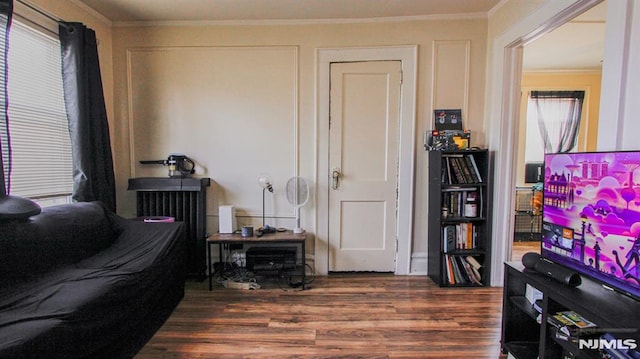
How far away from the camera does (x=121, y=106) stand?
3.10 meters

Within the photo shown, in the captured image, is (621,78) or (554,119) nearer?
(621,78)

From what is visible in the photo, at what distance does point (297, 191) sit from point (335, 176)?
428 millimetres

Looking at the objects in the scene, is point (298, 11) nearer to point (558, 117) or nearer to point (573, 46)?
point (573, 46)

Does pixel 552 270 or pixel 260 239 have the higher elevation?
pixel 552 270

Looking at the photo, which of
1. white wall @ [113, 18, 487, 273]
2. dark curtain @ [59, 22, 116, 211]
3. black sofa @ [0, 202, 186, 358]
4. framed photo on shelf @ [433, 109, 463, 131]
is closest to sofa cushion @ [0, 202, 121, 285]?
black sofa @ [0, 202, 186, 358]

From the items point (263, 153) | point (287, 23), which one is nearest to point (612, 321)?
point (263, 153)

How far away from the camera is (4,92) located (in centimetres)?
198

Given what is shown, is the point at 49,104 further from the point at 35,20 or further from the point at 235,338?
the point at 235,338

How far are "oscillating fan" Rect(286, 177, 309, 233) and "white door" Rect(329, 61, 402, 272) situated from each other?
0.95ft

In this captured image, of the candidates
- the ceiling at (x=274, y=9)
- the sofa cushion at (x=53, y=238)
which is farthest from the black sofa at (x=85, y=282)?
the ceiling at (x=274, y=9)

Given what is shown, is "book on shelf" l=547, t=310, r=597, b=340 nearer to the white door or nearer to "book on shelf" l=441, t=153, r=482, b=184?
"book on shelf" l=441, t=153, r=482, b=184

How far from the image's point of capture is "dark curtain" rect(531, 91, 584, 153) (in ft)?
15.0

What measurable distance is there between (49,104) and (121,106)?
702mm

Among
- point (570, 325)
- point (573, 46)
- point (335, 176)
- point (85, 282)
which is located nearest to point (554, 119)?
point (573, 46)
